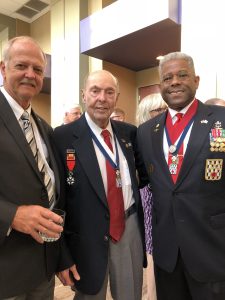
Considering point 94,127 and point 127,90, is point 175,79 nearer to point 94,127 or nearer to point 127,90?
point 94,127

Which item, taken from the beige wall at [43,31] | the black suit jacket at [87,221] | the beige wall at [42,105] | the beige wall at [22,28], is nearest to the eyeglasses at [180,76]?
the black suit jacket at [87,221]

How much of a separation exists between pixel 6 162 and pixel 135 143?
1.07 metres

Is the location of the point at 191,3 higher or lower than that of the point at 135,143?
higher

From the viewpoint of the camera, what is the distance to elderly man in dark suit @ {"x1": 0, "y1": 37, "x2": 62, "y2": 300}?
49.3 inches

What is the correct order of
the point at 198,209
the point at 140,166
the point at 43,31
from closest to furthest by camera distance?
the point at 198,209
the point at 140,166
the point at 43,31

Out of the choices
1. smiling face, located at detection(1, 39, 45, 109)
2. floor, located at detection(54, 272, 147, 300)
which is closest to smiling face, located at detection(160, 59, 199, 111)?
smiling face, located at detection(1, 39, 45, 109)

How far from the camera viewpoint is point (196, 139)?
5.26 ft

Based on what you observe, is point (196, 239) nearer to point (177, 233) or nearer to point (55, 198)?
point (177, 233)

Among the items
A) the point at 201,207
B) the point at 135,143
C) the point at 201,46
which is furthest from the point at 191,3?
the point at 201,207

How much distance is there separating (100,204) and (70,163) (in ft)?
0.99

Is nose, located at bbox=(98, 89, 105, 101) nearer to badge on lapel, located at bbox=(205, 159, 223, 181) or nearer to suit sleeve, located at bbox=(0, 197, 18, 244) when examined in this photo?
badge on lapel, located at bbox=(205, 159, 223, 181)

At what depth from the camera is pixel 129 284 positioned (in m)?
1.84

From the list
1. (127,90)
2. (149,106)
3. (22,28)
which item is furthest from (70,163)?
(22,28)

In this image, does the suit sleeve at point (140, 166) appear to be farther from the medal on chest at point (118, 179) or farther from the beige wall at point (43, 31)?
the beige wall at point (43, 31)
